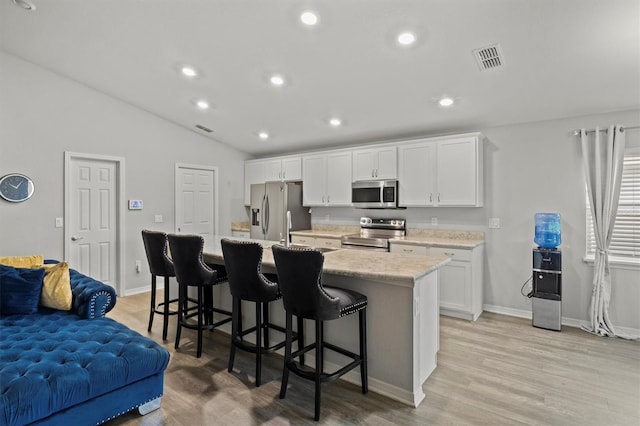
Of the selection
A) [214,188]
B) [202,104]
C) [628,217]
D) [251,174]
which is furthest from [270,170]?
[628,217]

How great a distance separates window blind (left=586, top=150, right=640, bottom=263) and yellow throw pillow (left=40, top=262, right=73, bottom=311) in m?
5.38

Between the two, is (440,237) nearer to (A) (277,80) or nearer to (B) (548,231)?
(B) (548,231)

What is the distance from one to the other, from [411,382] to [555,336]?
86.5 inches

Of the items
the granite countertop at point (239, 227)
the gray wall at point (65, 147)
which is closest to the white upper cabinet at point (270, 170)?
A: the granite countertop at point (239, 227)

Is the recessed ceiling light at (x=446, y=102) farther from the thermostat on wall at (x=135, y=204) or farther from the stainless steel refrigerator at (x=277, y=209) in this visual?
the thermostat on wall at (x=135, y=204)

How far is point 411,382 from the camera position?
7.61 feet

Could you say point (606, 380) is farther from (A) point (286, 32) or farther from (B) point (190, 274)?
(A) point (286, 32)

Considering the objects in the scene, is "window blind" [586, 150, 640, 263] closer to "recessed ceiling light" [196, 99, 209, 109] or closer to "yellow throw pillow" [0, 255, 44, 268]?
"recessed ceiling light" [196, 99, 209, 109]

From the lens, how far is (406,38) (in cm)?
280

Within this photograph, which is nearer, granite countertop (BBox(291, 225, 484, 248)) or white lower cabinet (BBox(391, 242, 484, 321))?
white lower cabinet (BBox(391, 242, 484, 321))

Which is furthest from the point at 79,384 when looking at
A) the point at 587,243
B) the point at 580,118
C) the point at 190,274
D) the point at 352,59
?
the point at 580,118

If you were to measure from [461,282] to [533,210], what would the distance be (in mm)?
1236

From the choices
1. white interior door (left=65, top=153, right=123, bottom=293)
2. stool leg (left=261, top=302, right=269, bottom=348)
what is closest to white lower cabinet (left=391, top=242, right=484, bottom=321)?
stool leg (left=261, top=302, right=269, bottom=348)

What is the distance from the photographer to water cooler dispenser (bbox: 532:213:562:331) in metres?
3.68
